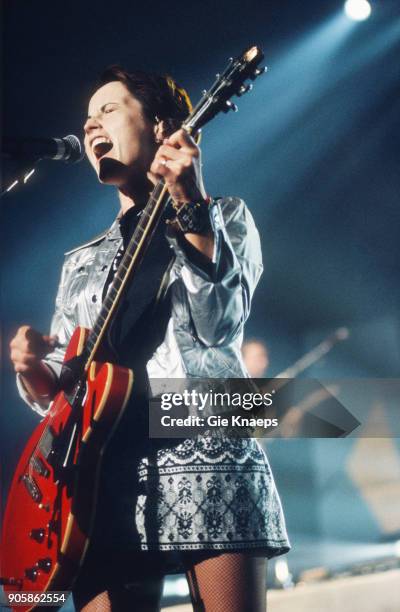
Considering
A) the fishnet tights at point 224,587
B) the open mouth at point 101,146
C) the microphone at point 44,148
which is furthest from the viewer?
the open mouth at point 101,146

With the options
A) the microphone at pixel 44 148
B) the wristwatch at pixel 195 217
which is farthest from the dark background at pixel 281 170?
the wristwatch at pixel 195 217

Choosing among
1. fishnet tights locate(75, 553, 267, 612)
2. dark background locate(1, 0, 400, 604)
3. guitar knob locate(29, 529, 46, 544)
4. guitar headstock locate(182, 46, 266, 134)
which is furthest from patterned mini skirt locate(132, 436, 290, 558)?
guitar headstock locate(182, 46, 266, 134)

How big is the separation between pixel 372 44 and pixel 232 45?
437mm

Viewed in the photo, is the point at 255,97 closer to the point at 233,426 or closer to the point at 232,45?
the point at 232,45

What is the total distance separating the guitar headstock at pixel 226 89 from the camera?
1498 millimetres

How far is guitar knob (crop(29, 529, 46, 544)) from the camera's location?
1506 millimetres

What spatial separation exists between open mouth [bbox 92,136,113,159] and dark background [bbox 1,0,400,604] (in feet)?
0.38

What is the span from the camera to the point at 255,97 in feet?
6.79

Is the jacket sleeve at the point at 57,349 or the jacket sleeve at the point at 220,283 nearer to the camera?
the jacket sleeve at the point at 220,283

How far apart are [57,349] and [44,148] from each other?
1.66 feet

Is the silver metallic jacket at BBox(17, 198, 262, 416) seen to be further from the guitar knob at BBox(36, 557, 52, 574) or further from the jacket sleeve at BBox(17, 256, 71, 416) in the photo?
the guitar knob at BBox(36, 557, 52, 574)

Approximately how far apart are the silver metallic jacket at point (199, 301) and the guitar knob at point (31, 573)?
0.37 m

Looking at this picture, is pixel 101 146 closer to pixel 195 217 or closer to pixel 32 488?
pixel 195 217

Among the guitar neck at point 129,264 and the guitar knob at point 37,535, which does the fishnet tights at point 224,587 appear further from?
the guitar neck at point 129,264
